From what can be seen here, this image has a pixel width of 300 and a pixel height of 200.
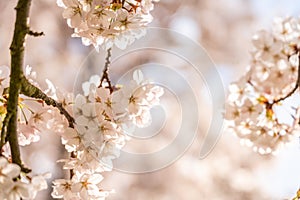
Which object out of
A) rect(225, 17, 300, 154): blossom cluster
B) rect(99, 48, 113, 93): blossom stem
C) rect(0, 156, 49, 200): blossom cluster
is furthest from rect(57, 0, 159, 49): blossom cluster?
rect(0, 156, 49, 200): blossom cluster

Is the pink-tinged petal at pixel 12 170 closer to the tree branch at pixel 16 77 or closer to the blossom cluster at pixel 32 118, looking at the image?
the tree branch at pixel 16 77

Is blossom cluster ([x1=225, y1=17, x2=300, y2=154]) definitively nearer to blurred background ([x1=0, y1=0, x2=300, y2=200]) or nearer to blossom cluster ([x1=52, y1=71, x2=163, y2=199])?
blossom cluster ([x1=52, y1=71, x2=163, y2=199])

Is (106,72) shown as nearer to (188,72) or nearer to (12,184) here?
(12,184)

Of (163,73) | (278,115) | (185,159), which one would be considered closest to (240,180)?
(185,159)

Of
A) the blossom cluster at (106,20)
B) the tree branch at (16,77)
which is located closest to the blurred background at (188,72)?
the blossom cluster at (106,20)

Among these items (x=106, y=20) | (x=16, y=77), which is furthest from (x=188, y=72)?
(x=16, y=77)

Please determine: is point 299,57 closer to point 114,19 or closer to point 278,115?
point 278,115
